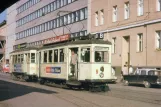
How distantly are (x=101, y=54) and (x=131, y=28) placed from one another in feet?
54.1

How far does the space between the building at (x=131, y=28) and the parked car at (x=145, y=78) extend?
337 centimetres

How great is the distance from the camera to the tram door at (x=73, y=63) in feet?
70.8

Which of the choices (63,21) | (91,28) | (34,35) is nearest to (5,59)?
(34,35)

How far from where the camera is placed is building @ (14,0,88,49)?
163 feet

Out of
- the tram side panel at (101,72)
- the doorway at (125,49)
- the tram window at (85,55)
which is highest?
the doorway at (125,49)

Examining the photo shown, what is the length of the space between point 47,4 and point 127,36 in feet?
91.8

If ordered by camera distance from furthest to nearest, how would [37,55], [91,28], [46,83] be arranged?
[91,28]
[37,55]
[46,83]

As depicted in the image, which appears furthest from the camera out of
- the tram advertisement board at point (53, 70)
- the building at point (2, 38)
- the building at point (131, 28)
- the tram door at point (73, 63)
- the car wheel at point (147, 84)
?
the building at point (2, 38)

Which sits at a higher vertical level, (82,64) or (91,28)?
(91,28)

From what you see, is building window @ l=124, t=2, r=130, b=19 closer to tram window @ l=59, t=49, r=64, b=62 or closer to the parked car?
the parked car

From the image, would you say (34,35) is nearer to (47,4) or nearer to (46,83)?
(47,4)

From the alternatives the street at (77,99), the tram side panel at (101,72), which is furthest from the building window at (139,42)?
the street at (77,99)

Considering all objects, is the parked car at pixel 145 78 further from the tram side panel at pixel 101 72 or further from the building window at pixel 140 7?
the building window at pixel 140 7

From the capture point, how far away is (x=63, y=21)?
55.8m
